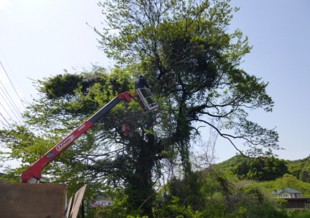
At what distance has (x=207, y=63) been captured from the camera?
51.2 ft

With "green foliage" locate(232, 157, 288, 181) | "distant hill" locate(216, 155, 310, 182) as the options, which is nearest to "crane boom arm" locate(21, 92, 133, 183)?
"distant hill" locate(216, 155, 310, 182)

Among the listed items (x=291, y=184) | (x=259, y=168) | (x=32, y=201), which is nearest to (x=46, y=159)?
(x=32, y=201)

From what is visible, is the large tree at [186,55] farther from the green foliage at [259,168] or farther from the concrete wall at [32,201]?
the concrete wall at [32,201]

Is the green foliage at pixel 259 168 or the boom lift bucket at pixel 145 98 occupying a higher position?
the green foliage at pixel 259 168

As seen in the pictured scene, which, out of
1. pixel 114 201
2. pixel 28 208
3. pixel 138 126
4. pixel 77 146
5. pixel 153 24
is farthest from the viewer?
pixel 153 24

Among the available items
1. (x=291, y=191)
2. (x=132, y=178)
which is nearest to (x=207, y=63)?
(x=132, y=178)

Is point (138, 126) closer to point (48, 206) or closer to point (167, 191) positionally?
point (167, 191)

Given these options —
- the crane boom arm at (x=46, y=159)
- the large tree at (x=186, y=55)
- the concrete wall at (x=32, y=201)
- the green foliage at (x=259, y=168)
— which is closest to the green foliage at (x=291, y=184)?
the green foliage at (x=259, y=168)

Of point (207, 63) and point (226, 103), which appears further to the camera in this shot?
point (226, 103)

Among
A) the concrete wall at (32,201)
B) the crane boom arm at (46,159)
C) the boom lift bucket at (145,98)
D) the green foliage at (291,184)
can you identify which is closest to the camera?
the concrete wall at (32,201)

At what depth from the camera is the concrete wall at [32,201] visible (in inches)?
146

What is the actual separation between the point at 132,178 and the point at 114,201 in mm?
3108

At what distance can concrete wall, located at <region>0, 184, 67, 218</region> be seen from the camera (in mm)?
3713

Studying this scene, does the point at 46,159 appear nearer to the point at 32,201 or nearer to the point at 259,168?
the point at 32,201
